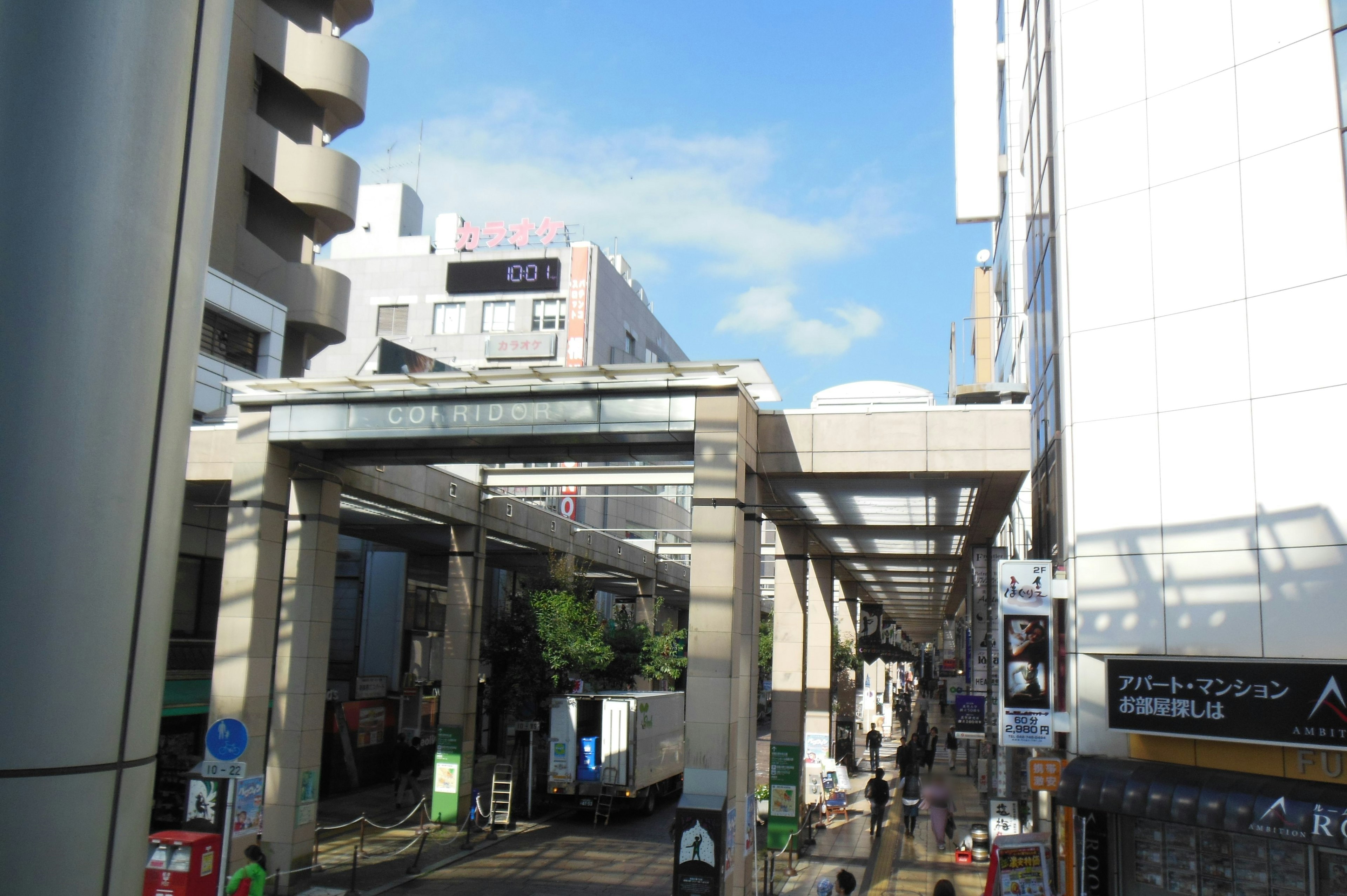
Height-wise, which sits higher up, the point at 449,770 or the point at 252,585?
the point at 252,585

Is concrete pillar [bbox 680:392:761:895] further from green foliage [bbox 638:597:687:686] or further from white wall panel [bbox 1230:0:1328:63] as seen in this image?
green foliage [bbox 638:597:687:686]

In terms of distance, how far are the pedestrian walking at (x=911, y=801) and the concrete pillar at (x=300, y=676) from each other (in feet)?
48.1

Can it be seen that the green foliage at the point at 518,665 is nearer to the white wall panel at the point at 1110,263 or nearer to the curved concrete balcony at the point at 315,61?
the white wall panel at the point at 1110,263

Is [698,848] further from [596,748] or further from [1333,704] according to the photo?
[596,748]

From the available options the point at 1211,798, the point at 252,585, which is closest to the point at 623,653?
the point at 252,585

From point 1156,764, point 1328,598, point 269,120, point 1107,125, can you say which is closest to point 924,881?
point 1156,764

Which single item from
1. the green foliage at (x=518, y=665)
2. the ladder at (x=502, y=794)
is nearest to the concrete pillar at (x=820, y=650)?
the green foliage at (x=518, y=665)

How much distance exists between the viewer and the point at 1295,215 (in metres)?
12.5

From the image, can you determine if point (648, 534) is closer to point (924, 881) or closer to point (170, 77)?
point (924, 881)

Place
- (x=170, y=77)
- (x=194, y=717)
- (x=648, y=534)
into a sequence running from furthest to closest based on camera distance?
(x=648, y=534) < (x=194, y=717) < (x=170, y=77)

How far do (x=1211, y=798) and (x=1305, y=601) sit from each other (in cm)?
250

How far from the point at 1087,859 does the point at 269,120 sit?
3582cm

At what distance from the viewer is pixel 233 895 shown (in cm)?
1435

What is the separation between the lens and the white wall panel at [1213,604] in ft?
41.0
